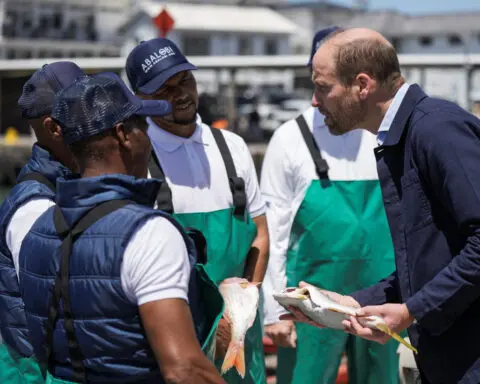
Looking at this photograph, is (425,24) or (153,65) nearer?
(153,65)

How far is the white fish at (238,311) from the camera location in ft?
10.4

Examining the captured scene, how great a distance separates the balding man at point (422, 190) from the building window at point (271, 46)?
7149 cm

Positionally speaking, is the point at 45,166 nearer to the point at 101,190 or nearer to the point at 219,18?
the point at 101,190

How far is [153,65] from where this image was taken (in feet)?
13.2

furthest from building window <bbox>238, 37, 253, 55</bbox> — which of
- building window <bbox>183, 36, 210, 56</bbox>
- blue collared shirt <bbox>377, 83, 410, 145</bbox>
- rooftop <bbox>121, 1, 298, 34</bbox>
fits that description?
blue collared shirt <bbox>377, 83, 410, 145</bbox>

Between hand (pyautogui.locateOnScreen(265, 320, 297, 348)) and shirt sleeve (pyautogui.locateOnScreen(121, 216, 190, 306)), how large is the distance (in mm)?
2240

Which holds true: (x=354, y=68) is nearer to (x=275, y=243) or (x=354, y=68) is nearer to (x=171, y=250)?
(x=171, y=250)

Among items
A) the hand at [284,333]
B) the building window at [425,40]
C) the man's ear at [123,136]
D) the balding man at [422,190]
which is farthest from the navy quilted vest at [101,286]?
the building window at [425,40]

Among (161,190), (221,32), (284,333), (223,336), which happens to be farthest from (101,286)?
(221,32)

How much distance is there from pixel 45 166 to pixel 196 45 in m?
66.7

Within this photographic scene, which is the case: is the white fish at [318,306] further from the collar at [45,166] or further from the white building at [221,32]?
the white building at [221,32]

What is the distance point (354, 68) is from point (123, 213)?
3.40ft

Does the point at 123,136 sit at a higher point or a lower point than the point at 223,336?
higher

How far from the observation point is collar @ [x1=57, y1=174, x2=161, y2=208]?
250 cm
